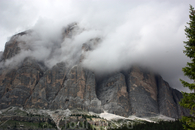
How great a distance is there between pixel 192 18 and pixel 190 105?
35.8ft

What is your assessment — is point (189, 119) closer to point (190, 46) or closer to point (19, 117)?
point (190, 46)

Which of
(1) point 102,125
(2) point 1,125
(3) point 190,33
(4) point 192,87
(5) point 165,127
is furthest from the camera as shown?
(1) point 102,125

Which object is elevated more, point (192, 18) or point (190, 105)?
point (192, 18)

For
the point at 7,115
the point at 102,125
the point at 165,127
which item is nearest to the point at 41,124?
the point at 7,115

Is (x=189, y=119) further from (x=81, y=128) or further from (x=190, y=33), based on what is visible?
(x=81, y=128)

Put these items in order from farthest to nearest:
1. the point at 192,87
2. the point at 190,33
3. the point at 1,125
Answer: the point at 1,125
the point at 190,33
the point at 192,87

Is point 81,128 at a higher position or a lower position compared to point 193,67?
lower

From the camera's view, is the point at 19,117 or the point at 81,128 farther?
the point at 19,117

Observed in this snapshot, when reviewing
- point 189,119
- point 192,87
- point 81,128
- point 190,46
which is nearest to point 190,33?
point 190,46

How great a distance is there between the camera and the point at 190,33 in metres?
23.6

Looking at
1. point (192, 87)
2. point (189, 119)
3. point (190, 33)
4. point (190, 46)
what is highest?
point (190, 33)

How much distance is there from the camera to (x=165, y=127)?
14112 cm

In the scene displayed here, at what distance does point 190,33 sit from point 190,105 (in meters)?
8.71

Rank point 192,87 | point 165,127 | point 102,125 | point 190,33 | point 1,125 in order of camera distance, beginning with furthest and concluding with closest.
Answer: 1. point 102,125
2. point 1,125
3. point 165,127
4. point 190,33
5. point 192,87
